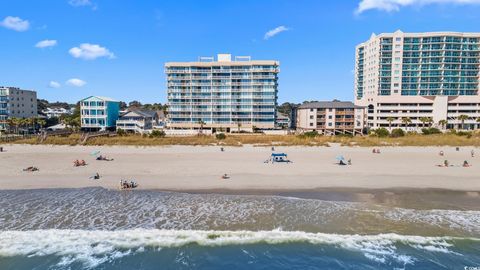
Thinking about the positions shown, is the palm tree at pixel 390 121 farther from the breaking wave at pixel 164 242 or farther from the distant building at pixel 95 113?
Answer: the distant building at pixel 95 113

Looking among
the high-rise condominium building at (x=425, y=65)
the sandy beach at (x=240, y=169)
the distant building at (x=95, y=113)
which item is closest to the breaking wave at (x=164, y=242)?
the sandy beach at (x=240, y=169)

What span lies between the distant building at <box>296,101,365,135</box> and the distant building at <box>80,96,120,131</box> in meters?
56.0

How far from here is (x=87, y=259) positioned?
14.2 meters

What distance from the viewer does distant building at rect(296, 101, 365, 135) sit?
83.9 m

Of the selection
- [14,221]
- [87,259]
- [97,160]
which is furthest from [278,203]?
[97,160]

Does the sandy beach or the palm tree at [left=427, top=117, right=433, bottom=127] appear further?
the palm tree at [left=427, top=117, right=433, bottom=127]

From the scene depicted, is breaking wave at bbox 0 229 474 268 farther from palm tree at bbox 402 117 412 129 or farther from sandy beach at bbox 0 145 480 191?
palm tree at bbox 402 117 412 129

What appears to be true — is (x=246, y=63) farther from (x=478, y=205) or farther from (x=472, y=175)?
(x=478, y=205)

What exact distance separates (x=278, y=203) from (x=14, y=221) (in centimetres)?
1604

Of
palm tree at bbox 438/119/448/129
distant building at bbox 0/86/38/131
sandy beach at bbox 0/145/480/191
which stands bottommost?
sandy beach at bbox 0/145/480/191

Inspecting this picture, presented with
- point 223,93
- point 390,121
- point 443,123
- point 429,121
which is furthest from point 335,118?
point 223,93

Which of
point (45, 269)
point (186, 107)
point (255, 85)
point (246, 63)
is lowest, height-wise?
point (45, 269)

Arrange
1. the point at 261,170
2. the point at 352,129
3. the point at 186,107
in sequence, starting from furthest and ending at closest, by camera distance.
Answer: the point at 186,107
the point at 352,129
the point at 261,170

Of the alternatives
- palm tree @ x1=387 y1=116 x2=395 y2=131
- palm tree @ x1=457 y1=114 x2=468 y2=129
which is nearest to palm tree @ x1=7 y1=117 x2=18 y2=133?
palm tree @ x1=387 y1=116 x2=395 y2=131
